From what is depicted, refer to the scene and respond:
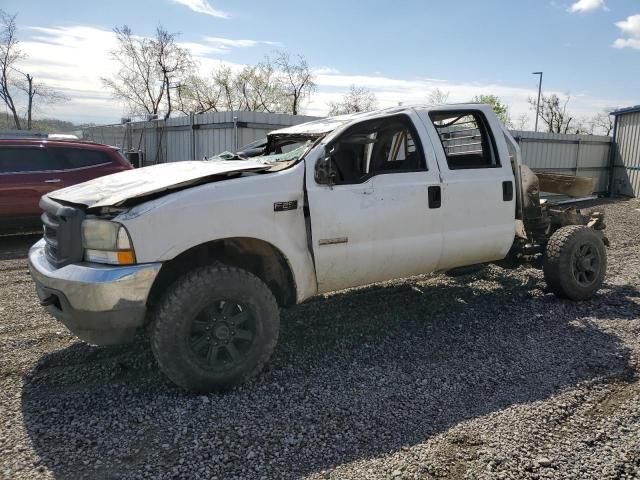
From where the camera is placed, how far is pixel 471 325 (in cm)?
500

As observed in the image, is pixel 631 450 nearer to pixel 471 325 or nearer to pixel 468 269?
pixel 471 325

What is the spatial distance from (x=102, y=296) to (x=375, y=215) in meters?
2.13

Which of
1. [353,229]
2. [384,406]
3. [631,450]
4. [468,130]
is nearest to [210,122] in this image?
[468,130]

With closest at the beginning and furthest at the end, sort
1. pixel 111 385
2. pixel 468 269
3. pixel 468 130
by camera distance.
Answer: pixel 111 385 → pixel 468 130 → pixel 468 269

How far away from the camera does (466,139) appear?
211 inches

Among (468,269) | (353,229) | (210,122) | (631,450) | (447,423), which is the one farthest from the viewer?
(210,122)

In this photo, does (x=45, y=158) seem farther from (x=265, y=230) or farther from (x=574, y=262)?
(x=574, y=262)

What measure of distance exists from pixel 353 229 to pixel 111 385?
2147 mm

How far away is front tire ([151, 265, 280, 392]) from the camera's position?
11.1 feet

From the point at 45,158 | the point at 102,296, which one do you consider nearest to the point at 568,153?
the point at 45,158

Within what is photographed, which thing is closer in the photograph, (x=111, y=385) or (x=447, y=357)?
(x=111, y=385)

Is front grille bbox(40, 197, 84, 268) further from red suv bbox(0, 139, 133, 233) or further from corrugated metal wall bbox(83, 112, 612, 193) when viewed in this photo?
corrugated metal wall bbox(83, 112, 612, 193)

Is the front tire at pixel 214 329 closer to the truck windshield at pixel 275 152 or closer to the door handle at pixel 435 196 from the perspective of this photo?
the truck windshield at pixel 275 152

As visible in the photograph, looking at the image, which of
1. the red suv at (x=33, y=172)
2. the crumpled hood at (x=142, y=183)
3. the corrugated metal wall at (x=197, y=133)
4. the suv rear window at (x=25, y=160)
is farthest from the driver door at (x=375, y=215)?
the corrugated metal wall at (x=197, y=133)
